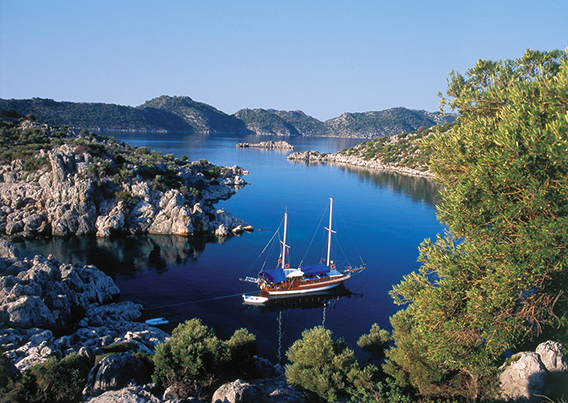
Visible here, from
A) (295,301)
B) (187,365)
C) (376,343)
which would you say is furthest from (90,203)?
(376,343)

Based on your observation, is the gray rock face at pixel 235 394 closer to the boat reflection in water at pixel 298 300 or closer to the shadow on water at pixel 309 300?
the shadow on water at pixel 309 300

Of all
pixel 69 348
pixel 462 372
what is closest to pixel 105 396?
pixel 69 348

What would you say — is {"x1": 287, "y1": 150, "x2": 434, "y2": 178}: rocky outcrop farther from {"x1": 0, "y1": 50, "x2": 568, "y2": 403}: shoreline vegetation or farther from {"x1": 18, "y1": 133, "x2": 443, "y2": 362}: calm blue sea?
{"x1": 0, "y1": 50, "x2": 568, "y2": 403}: shoreline vegetation

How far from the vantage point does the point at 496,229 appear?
1588 cm

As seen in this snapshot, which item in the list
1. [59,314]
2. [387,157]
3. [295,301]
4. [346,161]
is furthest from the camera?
[346,161]

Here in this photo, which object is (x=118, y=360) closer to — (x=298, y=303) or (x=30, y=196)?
(x=298, y=303)

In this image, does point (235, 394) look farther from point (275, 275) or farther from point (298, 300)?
point (275, 275)

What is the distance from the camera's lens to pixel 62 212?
6044 cm

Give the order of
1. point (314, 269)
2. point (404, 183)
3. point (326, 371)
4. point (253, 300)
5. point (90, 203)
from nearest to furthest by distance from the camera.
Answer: point (326, 371)
point (253, 300)
point (314, 269)
point (90, 203)
point (404, 183)

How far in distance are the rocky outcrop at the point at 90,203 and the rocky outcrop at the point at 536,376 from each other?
→ 51382 millimetres

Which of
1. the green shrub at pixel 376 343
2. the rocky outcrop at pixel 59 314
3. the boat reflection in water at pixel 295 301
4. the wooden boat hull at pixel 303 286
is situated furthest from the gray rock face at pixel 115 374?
the wooden boat hull at pixel 303 286

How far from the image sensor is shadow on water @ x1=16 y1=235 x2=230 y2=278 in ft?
162

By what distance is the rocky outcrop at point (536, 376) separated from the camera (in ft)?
55.5

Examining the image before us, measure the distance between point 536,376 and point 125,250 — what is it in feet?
174
